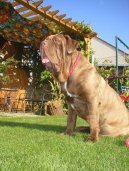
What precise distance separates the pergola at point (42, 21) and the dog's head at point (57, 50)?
206 inches

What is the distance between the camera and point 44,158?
3.39m

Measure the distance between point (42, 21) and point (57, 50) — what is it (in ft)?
25.3

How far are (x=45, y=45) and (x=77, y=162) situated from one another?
2.05 metres

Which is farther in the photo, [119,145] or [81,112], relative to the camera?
[81,112]

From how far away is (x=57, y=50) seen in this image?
4.94m

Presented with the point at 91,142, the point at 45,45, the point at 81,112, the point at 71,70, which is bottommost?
the point at 91,142

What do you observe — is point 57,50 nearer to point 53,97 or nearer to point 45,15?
point 45,15

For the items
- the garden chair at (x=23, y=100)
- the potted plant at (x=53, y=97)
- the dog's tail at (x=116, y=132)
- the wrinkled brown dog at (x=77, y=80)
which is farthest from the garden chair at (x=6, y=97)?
the wrinkled brown dog at (x=77, y=80)

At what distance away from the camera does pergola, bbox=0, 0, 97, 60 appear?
34.2 feet

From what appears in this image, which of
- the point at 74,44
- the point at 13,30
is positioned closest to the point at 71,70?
the point at 74,44

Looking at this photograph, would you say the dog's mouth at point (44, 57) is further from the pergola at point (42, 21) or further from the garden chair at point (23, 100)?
the garden chair at point (23, 100)

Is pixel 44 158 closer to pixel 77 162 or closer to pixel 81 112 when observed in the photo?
pixel 77 162

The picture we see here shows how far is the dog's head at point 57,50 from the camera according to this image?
4.92m

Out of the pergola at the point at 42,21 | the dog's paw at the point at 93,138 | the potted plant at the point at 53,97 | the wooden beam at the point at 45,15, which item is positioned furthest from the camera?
the potted plant at the point at 53,97
